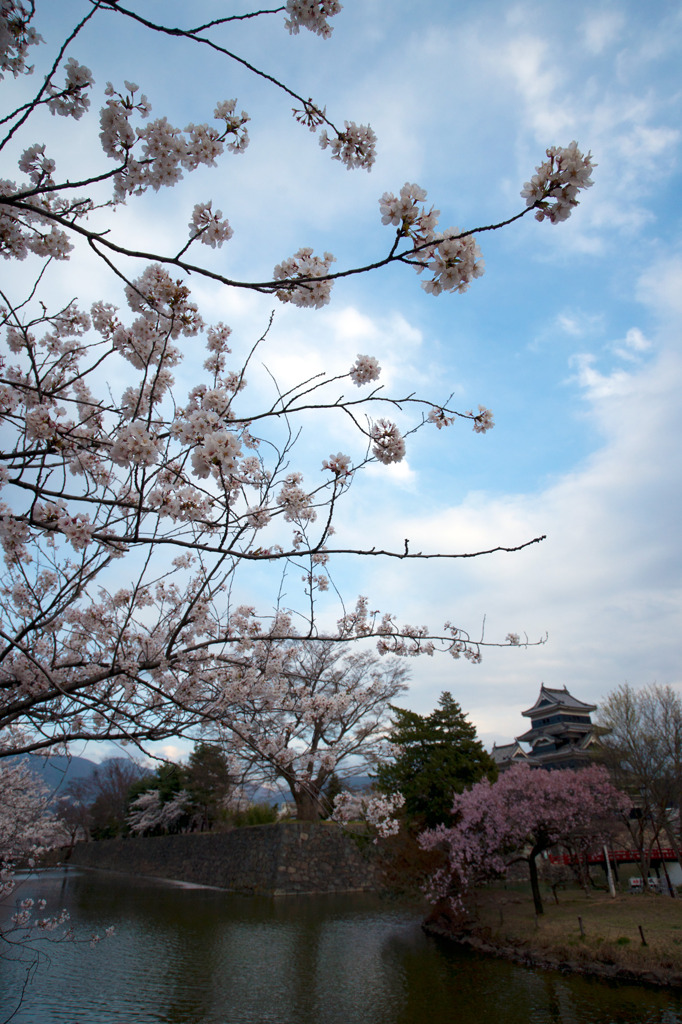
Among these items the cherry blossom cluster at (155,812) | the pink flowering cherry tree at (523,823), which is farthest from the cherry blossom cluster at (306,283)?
the cherry blossom cluster at (155,812)

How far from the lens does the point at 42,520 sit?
2.82 m

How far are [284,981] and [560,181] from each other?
9.31 metres

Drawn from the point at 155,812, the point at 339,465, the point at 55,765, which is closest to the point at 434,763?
the point at 55,765

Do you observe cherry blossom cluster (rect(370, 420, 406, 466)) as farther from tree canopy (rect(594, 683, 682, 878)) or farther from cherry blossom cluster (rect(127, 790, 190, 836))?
cherry blossom cluster (rect(127, 790, 190, 836))

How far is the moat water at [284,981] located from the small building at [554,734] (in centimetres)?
1376

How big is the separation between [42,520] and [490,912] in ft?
42.0

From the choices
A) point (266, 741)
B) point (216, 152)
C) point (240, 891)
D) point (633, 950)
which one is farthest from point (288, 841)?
point (216, 152)

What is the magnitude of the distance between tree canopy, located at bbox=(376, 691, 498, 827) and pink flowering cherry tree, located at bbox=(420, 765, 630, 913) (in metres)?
Answer: 2.17

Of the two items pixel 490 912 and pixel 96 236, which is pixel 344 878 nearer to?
pixel 490 912

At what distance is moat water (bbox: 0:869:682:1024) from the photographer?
6.07 m

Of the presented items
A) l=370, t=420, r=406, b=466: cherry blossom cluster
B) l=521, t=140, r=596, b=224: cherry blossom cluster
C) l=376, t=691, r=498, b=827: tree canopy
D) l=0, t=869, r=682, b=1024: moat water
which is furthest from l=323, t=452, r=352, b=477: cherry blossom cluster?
l=376, t=691, r=498, b=827: tree canopy

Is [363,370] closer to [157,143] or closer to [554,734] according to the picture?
[157,143]

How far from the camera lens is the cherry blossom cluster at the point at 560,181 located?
163 cm

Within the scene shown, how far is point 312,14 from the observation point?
5.85 ft
